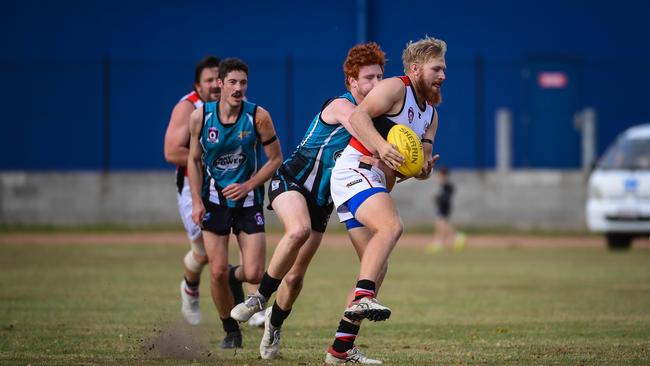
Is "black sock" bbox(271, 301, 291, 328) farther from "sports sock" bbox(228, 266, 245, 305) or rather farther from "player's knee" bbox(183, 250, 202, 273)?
"player's knee" bbox(183, 250, 202, 273)

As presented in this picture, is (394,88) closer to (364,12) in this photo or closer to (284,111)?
(284,111)

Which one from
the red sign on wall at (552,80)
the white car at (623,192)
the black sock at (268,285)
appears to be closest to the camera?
the black sock at (268,285)

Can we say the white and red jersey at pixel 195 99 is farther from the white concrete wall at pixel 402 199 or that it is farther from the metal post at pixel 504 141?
the metal post at pixel 504 141

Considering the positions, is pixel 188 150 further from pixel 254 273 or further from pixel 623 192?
pixel 623 192

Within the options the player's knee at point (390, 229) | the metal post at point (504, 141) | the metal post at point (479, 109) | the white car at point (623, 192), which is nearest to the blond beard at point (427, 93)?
the player's knee at point (390, 229)

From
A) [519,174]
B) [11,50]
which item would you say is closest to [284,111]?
[519,174]

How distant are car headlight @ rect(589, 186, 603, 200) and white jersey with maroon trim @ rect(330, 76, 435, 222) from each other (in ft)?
42.9

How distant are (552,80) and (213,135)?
66.9ft

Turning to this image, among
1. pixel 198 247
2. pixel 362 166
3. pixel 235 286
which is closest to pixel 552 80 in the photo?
pixel 198 247

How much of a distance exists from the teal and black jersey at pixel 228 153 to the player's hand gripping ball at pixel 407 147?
203 centimetres

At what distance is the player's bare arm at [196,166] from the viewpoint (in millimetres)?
9789

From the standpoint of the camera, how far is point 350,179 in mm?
8172

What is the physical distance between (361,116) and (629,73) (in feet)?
70.5

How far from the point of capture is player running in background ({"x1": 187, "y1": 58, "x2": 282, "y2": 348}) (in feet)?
32.0
